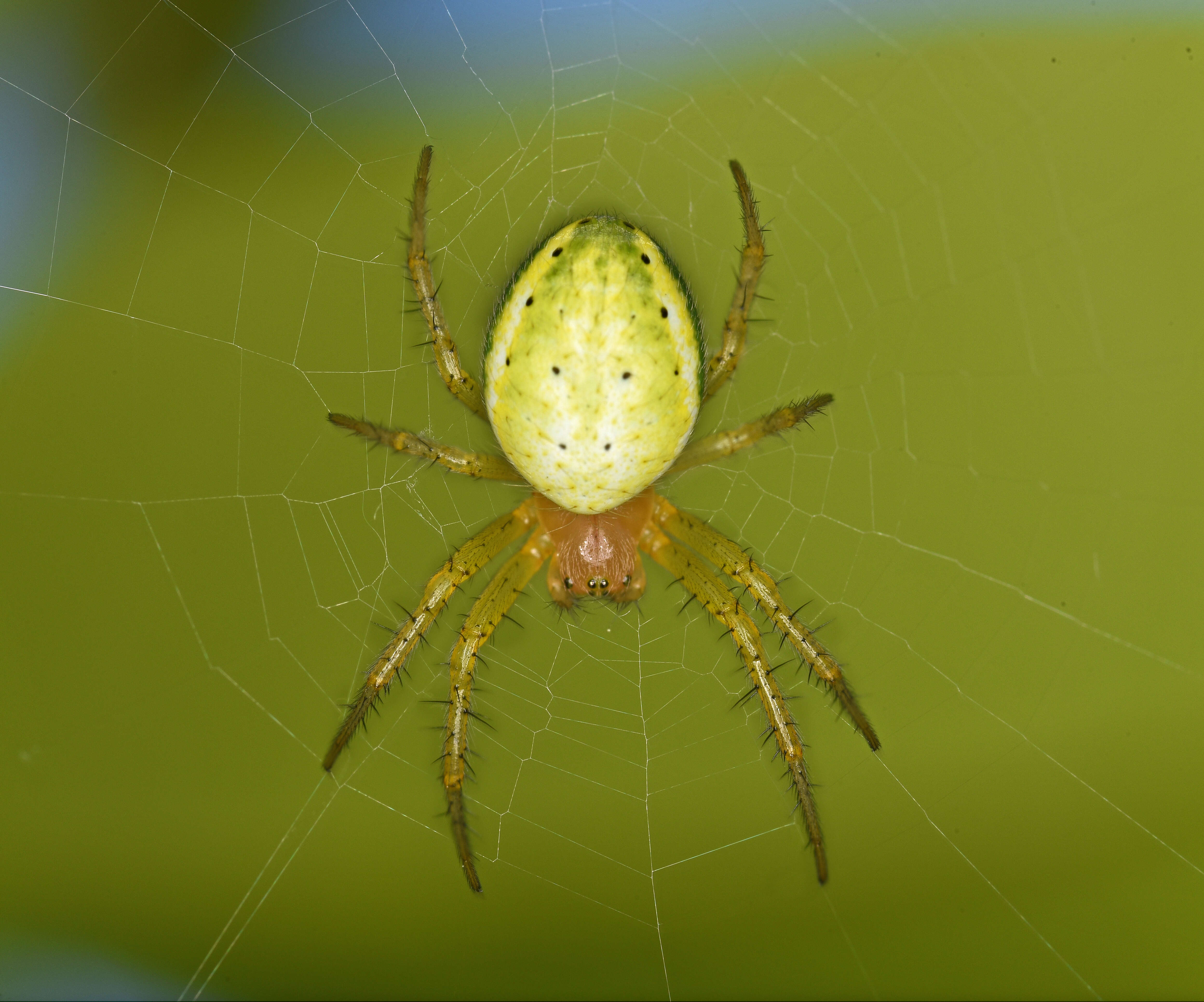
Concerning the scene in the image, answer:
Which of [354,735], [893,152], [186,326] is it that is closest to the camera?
[354,735]

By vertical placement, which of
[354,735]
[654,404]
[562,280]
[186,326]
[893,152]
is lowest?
[354,735]

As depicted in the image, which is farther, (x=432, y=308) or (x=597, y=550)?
(x=597, y=550)

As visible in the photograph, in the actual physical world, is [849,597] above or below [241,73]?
below

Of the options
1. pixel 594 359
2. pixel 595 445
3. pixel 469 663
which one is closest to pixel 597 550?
pixel 469 663

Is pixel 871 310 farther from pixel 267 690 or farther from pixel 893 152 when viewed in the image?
pixel 267 690

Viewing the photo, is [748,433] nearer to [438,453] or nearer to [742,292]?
[742,292]

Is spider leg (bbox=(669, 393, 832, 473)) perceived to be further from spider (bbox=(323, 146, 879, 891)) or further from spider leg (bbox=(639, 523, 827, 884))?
spider leg (bbox=(639, 523, 827, 884))

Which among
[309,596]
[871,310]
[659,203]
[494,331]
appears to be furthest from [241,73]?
[871,310]

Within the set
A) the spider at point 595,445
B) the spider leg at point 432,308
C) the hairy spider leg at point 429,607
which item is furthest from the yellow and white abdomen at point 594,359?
the hairy spider leg at point 429,607
